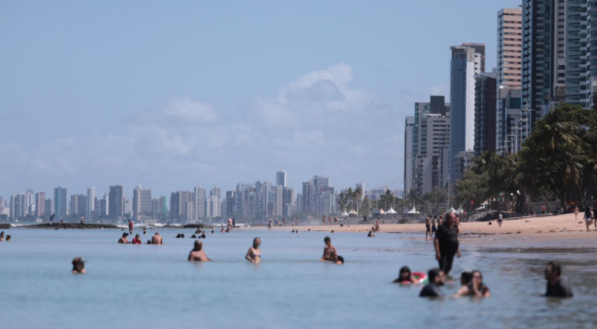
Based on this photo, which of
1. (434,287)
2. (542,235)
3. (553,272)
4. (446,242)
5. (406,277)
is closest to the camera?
(553,272)

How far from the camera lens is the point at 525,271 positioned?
30578 millimetres

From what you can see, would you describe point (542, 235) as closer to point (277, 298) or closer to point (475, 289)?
point (475, 289)

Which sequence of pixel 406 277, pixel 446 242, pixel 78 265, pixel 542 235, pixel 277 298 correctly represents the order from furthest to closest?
pixel 542 235 → pixel 78 265 → pixel 406 277 → pixel 446 242 → pixel 277 298

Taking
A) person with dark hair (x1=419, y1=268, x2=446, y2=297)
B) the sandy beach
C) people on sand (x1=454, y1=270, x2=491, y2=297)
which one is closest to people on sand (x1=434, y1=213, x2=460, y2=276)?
person with dark hair (x1=419, y1=268, x2=446, y2=297)

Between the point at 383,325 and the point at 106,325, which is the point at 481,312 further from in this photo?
the point at 106,325

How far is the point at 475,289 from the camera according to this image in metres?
21.9

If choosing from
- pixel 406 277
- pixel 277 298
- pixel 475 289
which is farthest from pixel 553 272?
pixel 277 298

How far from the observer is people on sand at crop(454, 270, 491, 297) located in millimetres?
21875

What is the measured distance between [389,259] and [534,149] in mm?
71156

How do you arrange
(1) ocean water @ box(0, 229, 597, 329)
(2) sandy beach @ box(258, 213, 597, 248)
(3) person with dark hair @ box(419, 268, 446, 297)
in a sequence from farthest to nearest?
1. (2) sandy beach @ box(258, 213, 597, 248)
2. (3) person with dark hair @ box(419, 268, 446, 297)
3. (1) ocean water @ box(0, 229, 597, 329)

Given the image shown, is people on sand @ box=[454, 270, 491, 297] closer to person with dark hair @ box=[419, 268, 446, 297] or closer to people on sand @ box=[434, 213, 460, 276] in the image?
person with dark hair @ box=[419, 268, 446, 297]

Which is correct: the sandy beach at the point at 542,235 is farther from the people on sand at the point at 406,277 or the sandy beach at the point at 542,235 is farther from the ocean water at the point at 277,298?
the people on sand at the point at 406,277

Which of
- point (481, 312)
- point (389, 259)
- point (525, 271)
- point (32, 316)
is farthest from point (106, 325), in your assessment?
point (389, 259)

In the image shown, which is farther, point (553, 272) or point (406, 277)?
point (406, 277)
